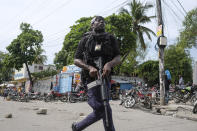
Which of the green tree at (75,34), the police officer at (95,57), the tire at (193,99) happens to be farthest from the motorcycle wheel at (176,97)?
the green tree at (75,34)

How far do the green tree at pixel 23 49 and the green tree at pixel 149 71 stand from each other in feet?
62.0

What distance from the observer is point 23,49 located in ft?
88.5

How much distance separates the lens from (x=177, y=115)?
7270 mm

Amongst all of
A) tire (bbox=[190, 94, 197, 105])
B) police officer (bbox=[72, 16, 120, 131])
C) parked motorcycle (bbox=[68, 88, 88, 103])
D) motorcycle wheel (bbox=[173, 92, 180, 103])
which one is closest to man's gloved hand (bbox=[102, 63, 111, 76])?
police officer (bbox=[72, 16, 120, 131])

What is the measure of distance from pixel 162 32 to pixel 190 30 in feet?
68.9

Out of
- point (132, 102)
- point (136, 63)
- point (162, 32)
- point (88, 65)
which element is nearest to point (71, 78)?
point (132, 102)

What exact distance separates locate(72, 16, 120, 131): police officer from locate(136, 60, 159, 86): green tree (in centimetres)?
3534

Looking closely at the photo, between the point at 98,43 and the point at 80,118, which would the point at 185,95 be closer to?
the point at 80,118

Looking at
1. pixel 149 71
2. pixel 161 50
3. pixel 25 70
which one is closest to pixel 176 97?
pixel 161 50

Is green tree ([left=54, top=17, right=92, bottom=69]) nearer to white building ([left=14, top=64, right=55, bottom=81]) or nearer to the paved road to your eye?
the paved road

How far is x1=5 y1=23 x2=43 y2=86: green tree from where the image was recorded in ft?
88.9

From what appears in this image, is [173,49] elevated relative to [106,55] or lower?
elevated

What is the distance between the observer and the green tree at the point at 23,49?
2709 cm

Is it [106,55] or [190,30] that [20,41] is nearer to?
[190,30]
